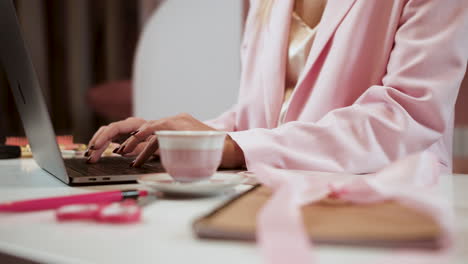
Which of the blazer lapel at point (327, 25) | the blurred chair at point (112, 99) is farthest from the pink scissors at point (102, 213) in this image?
the blurred chair at point (112, 99)

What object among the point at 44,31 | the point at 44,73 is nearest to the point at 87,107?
the point at 44,73

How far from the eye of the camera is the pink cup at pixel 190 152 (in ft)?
1.72

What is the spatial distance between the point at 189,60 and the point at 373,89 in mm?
1904

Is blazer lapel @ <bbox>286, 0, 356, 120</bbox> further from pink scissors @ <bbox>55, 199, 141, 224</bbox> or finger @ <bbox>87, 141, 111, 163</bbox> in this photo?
pink scissors @ <bbox>55, 199, 141, 224</bbox>

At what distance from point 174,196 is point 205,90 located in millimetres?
2068

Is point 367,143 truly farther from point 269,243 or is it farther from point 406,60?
point 269,243

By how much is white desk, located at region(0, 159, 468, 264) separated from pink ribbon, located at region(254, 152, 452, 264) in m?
0.02

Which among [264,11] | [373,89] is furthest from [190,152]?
[264,11]

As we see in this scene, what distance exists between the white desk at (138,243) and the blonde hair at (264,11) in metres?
1.03

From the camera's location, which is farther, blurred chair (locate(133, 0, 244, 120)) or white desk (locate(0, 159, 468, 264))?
blurred chair (locate(133, 0, 244, 120))

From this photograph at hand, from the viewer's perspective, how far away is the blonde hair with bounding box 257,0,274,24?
1395mm

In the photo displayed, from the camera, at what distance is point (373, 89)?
85 cm

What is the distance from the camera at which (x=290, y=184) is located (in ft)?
1.26

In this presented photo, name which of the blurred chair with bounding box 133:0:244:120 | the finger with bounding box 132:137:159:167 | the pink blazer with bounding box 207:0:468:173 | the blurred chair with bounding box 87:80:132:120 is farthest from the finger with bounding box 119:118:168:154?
the blurred chair with bounding box 87:80:132:120
